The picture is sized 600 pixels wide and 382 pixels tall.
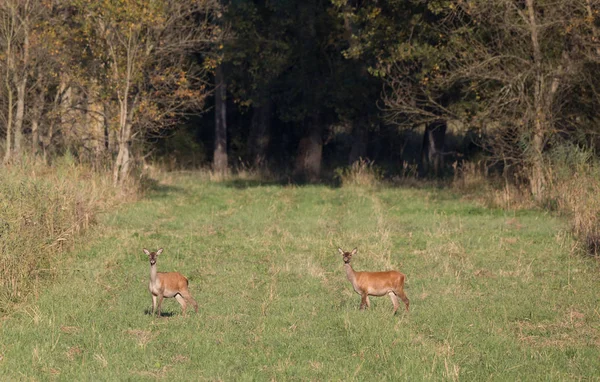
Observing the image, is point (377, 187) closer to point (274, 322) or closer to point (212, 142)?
point (212, 142)

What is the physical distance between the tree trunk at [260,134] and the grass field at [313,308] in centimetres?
1938

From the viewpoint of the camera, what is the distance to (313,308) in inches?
507

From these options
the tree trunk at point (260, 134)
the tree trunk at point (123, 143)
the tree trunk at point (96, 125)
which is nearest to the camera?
the tree trunk at point (123, 143)

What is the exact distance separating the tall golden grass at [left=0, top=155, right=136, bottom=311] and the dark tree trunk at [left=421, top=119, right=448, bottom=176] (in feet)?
55.5

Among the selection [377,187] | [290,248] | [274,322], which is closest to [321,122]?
[377,187]

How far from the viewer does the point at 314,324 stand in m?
11.9

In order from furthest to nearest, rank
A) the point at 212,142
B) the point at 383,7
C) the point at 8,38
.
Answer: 1. the point at 212,142
2. the point at 383,7
3. the point at 8,38

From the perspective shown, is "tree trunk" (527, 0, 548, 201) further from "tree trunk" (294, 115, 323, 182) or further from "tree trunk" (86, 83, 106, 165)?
"tree trunk" (294, 115, 323, 182)

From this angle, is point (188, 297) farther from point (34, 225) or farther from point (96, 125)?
point (96, 125)

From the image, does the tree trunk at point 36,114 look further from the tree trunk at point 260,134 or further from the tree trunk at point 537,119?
the tree trunk at point 537,119

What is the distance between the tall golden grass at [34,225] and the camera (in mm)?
13602

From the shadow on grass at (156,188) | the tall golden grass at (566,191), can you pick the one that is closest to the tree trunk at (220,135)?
the shadow on grass at (156,188)

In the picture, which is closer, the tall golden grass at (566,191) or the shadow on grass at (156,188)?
the tall golden grass at (566,191)

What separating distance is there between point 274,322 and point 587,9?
16542 mm
